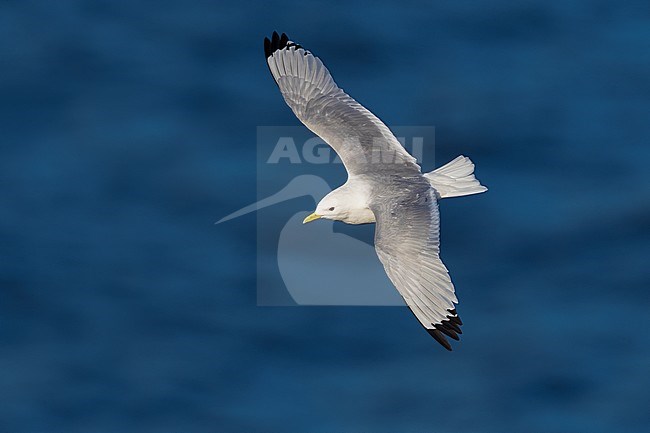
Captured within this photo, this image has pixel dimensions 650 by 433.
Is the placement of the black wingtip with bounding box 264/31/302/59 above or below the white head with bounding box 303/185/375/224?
above

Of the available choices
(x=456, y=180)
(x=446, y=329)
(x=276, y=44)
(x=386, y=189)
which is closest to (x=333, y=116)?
(x=276, y=44)

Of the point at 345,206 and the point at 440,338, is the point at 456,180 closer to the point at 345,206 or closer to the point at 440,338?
the point at 345,206

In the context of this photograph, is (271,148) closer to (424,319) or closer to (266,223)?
(266,223)

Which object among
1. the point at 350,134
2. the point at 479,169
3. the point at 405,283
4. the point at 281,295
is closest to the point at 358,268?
the point at 281,295

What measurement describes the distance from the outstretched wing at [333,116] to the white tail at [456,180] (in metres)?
0.21

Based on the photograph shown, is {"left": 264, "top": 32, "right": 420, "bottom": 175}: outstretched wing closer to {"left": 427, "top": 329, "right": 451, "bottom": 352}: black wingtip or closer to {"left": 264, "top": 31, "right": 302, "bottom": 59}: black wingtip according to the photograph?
{"left": 264, "top": 31, "right": 302, "bottom": 59}: black wingtip

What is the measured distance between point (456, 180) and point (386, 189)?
730mm

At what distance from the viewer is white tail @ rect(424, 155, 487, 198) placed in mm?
11742

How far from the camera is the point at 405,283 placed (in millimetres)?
10773

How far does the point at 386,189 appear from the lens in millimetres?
11508

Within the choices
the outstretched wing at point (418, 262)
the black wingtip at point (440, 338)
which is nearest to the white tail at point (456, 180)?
the outstretched wing at point (418, 262)

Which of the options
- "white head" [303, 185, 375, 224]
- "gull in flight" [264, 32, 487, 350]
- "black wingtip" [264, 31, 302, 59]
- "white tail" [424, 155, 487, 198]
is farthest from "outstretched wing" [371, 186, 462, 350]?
"black wingtip" [264, 31, 302, 59]

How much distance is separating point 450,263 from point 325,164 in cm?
166

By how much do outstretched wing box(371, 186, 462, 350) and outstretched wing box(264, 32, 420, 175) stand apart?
0.70 m
